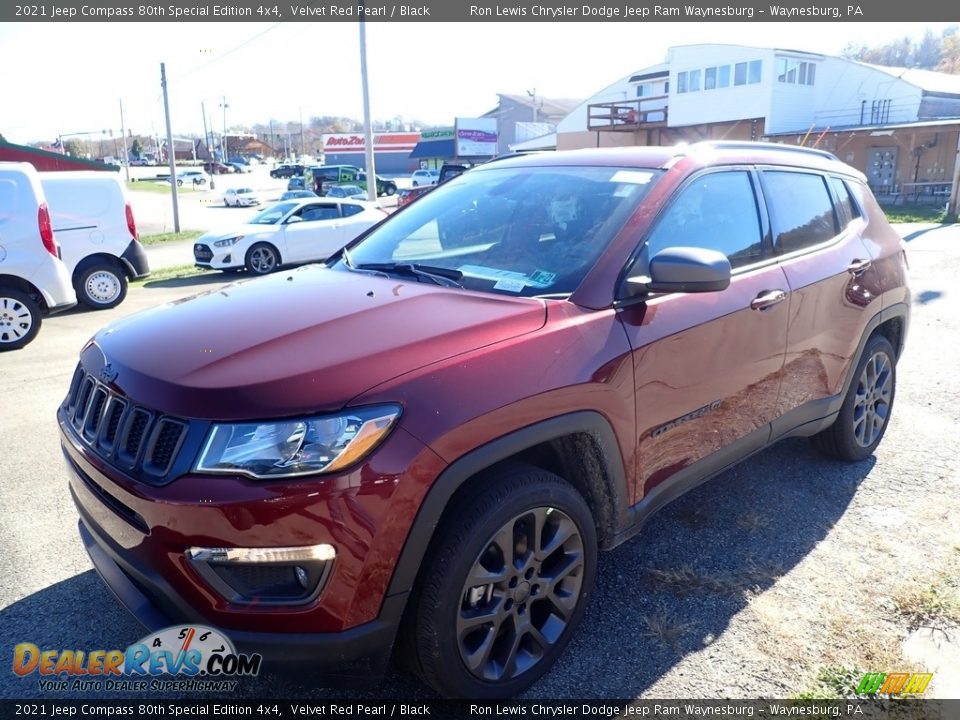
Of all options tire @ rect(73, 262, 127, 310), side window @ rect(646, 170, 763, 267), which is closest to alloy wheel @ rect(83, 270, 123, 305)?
tire @ rect(73, 262, 127, 310)

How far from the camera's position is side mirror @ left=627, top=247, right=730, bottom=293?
2.61 meters

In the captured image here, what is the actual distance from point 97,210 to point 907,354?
1084 cm

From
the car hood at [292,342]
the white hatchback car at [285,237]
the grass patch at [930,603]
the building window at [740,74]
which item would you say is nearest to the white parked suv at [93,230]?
the white hatchback car at [285,237]

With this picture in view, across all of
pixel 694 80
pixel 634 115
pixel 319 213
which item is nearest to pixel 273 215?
pixel 319 213

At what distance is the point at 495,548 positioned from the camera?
2.35m

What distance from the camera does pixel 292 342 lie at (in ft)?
7.68

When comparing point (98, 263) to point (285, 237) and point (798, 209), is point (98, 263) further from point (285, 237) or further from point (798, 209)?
point (798, 209)

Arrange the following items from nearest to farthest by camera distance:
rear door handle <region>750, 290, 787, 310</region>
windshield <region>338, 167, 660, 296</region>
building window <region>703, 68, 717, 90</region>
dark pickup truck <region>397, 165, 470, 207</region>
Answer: windshield <region>338, 167, 660, 296</region> < rear door handle <region>750, 290, 787, 310</region> < dark pickup truck <region>397, 165, 470, 207</region> < building window <region>703, 68, 717, 90</region>

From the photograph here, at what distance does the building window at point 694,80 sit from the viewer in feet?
122

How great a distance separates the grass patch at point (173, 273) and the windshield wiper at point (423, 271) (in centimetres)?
1206

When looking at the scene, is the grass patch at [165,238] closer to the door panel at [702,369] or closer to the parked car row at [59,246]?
the parked car row at [59,246]

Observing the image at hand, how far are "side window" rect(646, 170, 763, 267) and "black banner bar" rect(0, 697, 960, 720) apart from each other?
169 centimetres

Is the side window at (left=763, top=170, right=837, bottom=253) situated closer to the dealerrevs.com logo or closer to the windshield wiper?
the windshield wiper

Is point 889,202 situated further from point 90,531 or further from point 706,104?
point 90,531
